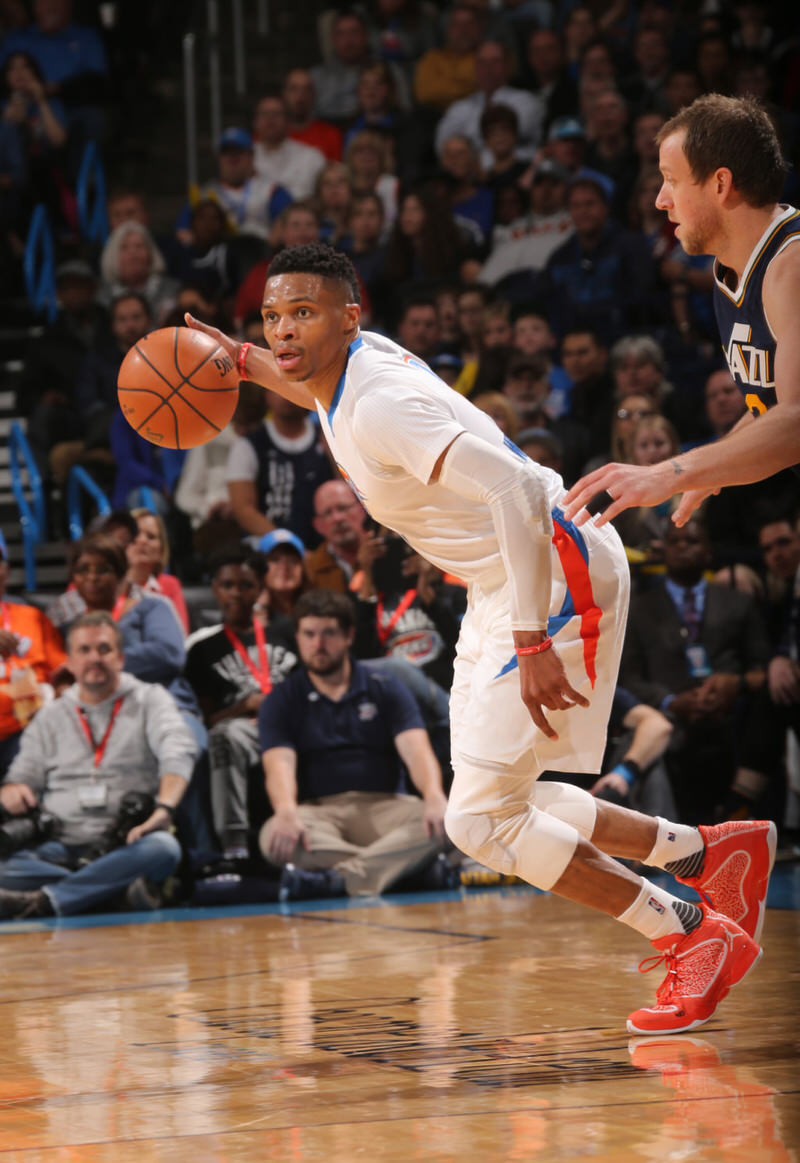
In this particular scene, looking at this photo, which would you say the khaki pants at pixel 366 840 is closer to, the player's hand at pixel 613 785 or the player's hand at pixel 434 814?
the player's hand at pixel 434 814

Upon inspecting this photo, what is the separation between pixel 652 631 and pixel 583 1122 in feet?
16.4

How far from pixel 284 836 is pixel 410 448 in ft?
11.4

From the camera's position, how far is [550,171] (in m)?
10.7

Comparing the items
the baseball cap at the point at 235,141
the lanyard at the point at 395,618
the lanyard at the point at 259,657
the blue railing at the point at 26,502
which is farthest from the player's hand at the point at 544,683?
the baseball cap at the point at 235,141

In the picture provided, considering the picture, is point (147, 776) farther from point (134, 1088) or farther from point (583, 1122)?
point (583, 1122)

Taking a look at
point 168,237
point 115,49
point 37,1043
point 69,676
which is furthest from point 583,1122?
point 115,49

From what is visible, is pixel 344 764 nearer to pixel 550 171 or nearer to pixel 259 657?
pixel 259 657

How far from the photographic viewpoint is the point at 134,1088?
334cm

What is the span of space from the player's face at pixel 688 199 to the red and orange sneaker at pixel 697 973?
67.2 inches

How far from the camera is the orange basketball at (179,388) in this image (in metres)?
4.33

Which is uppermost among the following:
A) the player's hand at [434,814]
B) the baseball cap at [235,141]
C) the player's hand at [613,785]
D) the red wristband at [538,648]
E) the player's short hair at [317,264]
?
the baseball cap at [235,141]

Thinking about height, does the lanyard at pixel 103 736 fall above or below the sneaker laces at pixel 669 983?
above

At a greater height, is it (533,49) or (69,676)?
(533,49)

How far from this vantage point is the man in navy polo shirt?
271 inches
